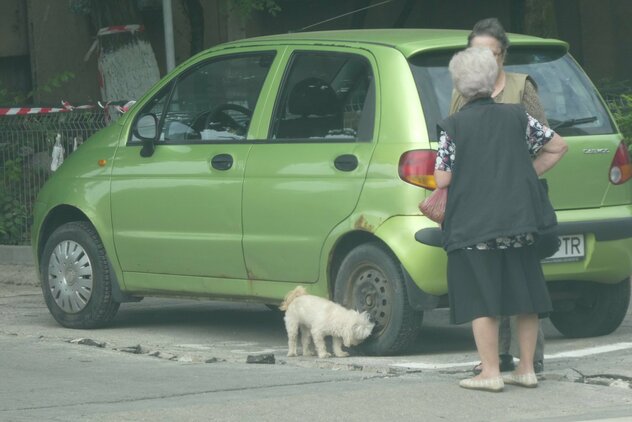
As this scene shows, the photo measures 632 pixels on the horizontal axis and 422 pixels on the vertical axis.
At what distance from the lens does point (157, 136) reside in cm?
948

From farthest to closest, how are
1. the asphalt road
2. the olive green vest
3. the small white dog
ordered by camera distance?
the small white dog → the olive green vest → the asphalt road

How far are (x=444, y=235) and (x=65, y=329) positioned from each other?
3.86 metres

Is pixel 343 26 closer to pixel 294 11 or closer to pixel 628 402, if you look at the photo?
pixel 294 11

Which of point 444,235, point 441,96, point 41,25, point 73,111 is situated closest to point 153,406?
point 444,235

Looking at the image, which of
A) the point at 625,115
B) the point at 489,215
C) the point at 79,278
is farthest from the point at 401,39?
the point at 625,115

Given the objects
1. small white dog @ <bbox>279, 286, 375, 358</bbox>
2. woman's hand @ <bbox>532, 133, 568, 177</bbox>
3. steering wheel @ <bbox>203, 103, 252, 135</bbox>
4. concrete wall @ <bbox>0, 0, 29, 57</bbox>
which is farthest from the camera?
concrete wall @ <bbox>0, 0, 29, 57</bbox>

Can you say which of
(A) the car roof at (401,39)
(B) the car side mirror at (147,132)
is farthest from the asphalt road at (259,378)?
(A) the car roof at (401,39)

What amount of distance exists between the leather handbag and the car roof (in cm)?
155

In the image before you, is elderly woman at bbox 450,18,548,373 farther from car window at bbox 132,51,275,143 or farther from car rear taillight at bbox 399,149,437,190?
car window at bbox 132,51,275,143

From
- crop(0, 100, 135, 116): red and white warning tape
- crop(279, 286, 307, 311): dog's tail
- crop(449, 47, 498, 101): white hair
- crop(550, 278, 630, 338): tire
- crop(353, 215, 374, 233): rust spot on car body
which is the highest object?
crop(449, 47, 498, 101): white hair

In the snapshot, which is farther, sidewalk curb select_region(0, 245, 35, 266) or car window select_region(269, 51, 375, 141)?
sidewalk curb select_region(0, 245, 35, 266)

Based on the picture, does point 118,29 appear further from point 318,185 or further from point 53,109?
point 318,185

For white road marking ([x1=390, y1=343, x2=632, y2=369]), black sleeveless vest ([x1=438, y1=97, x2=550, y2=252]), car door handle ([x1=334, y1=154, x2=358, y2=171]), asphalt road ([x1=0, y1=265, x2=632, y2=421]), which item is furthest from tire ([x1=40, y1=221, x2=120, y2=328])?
black sleeveless vest ([x1=438, y1=97, x2=550, y2=252])

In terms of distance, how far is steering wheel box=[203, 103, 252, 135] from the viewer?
29.5ft
